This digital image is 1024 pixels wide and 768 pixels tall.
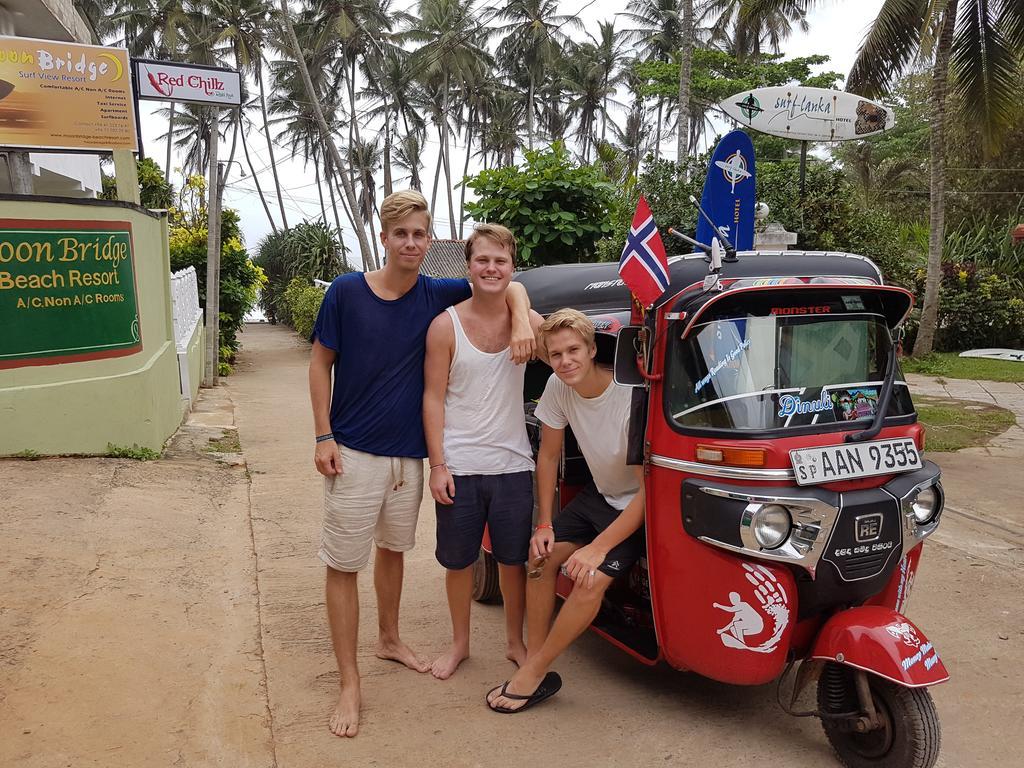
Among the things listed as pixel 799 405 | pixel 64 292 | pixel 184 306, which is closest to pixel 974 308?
pixel 184 306

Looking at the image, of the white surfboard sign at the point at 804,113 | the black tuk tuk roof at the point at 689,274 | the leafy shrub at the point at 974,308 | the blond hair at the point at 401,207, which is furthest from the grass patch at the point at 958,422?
the blond hair at the point at 401,207

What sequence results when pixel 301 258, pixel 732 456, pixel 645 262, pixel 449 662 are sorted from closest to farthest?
pixel 732 456 → pixel 645 262 → pixel 449 662 → pixel 301 258

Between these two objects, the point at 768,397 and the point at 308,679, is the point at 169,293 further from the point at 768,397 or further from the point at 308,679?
the point at 768,397

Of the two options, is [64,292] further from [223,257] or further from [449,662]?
[223,257]

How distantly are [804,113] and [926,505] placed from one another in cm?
552

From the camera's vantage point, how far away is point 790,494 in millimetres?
2900

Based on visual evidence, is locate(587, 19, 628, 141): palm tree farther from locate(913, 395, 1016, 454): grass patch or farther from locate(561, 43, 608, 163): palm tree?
locate(913, 395, 1016, 454): grass patch

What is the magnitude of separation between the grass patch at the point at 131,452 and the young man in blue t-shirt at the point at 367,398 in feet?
13.7

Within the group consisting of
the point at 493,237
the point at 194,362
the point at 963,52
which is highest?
the point at 963,52

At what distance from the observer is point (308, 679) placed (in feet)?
12.3

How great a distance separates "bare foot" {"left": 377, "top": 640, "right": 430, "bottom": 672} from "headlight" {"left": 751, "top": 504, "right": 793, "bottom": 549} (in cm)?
174

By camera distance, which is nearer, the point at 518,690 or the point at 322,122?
the point at 518,690

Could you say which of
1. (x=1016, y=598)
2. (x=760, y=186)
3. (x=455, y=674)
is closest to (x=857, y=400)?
(x=455, y=674)

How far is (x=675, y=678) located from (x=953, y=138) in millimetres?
24597
